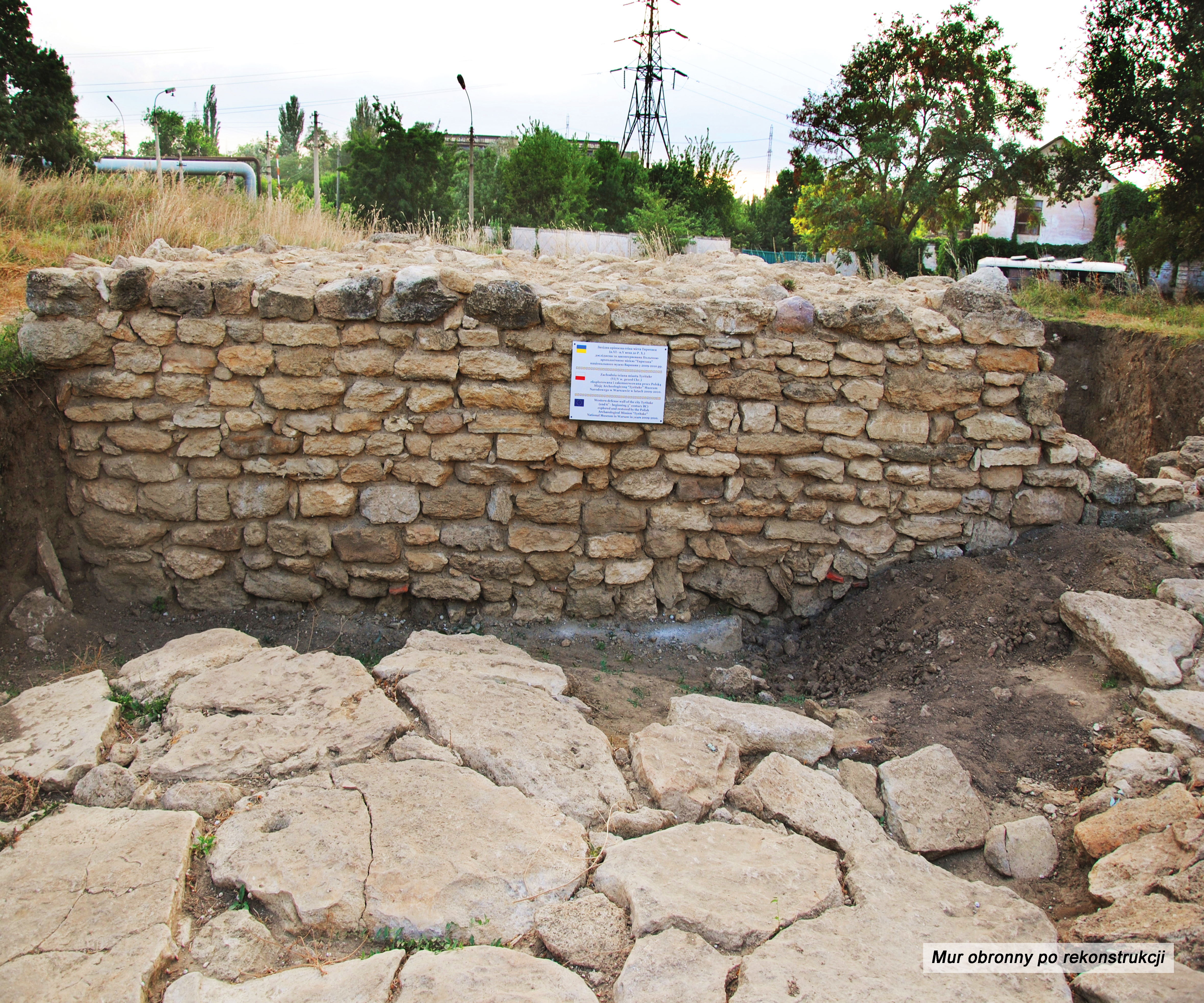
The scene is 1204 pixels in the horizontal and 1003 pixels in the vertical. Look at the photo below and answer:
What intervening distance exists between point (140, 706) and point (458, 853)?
1588 mm

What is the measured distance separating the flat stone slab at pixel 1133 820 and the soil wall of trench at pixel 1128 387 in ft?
19.4

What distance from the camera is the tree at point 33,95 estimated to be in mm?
8719

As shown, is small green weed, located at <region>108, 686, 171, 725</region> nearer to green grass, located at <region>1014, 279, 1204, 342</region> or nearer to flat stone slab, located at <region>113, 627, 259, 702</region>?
flat stone slab, located at <region>113, 627, 259, 702</region>

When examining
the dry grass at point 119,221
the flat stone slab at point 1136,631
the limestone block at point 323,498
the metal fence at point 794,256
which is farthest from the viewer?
the metal fence at point 794,256

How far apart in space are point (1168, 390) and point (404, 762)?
9156mm

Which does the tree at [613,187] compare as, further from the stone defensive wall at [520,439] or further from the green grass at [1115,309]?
the stone defensive wall at [520,439]

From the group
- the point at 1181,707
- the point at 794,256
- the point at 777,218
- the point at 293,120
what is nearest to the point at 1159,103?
the point at 794,256

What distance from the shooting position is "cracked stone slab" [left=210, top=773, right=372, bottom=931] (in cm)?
207

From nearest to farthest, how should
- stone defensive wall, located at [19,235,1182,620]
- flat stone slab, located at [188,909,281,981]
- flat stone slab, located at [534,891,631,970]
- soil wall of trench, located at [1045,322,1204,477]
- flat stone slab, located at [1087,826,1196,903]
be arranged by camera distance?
1. flat stone slab, located at [188,909,281,981]
2. flat stone slab, located at [534,891,631,970]
3. flat stone slab, located at [1087,826,1196,903]
4. stone defensive wall, located at [19,235,1182,620]
5. soil wall of trench, located at [1045,322,1204,477]

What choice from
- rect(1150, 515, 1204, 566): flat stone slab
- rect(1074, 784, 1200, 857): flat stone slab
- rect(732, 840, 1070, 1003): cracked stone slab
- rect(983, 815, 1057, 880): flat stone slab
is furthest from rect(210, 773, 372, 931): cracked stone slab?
rect(1150, 515, 1204, 566): flat stone slab

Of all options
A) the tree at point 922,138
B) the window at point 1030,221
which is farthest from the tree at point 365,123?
the window at point 1030,221

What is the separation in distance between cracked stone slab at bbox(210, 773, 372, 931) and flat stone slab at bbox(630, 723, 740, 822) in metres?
0.98

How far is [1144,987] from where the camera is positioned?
1889 mm

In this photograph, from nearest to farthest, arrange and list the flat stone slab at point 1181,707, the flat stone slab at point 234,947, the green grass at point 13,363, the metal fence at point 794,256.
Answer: the flat stone slab at point 234,947, the flat stone slab at point 1181,707, the green grass at point 13,363, the metal fence at point 794,256
